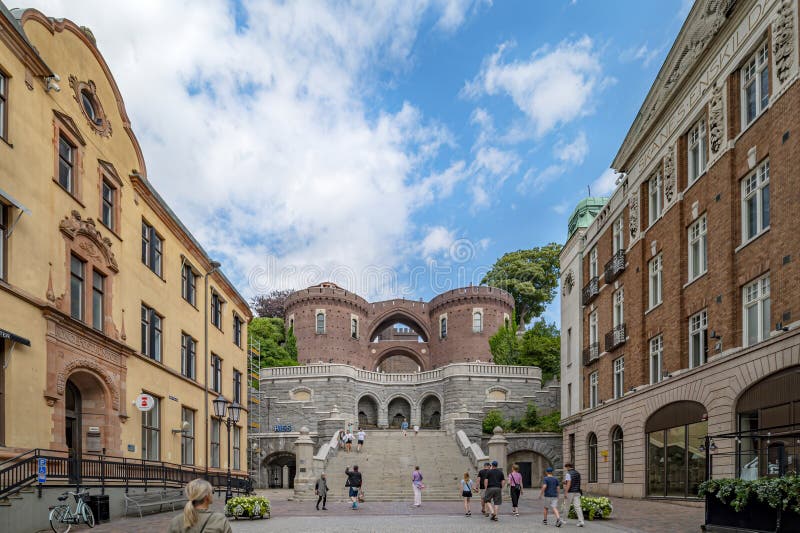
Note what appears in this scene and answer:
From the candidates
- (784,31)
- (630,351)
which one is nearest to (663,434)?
(630,351)

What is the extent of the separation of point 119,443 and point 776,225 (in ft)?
60.6

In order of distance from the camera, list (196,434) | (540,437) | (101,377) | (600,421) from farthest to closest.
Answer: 1. (540,437)
2. (600,421)
3. (196,434)
4. (101,377)

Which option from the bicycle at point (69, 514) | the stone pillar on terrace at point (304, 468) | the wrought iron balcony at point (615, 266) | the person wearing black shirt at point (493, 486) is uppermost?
the wrought iron balcony at point (615, 266)

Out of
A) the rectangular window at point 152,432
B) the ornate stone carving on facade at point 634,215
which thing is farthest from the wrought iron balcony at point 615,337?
the rectangular window at point 152,432

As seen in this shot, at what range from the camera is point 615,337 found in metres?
32.4

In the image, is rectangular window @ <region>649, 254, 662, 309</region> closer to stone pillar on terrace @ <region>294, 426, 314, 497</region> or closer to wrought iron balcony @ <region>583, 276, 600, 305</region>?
wrought iron balcony @ <region>583, 276, 600, 305</region>

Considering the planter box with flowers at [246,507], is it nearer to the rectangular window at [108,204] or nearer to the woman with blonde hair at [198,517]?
the rectangular window at [108,204]

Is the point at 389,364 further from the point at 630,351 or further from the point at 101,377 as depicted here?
the point at 101,377

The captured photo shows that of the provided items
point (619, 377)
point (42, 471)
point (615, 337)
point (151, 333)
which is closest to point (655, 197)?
point (615, 337)

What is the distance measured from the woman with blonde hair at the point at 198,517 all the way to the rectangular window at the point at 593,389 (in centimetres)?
3278

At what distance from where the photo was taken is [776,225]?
18.8m

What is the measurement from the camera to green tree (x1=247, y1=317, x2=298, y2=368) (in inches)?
2783

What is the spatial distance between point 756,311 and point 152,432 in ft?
61.6

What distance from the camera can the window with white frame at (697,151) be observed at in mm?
24078
